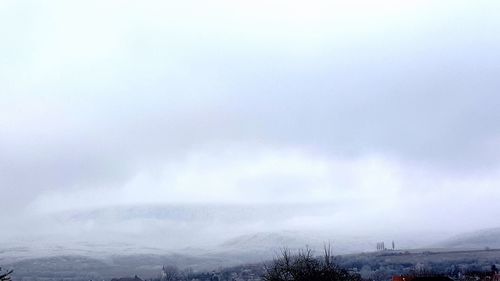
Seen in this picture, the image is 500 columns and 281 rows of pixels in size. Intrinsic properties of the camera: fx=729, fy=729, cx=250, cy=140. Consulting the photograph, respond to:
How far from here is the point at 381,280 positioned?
18975 centimetres

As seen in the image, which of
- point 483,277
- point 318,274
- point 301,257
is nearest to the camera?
point 318,274

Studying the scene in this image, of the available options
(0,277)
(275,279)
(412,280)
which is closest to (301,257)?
(275,279)

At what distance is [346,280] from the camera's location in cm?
5897

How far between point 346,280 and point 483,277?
7779 cm

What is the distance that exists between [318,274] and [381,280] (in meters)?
138

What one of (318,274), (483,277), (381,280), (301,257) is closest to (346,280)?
(318,274)

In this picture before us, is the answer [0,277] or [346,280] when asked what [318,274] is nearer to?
[346,280]

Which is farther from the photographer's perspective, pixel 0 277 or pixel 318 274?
pixel 318 274

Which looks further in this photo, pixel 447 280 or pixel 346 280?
pixel 447 280

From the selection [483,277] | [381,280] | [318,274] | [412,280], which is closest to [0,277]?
[318,274]

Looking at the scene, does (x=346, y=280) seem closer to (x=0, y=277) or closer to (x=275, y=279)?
(x=275, y=279)

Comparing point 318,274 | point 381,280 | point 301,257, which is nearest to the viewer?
point 318,274

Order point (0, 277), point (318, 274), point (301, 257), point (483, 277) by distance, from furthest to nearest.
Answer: point (483, 277), point (301, 257), point (318, 274), point (0, 277)

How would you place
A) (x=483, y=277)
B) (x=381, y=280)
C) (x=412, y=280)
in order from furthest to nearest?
(x=381, y=280), (x=483, y=277), (x=412, y=280)
